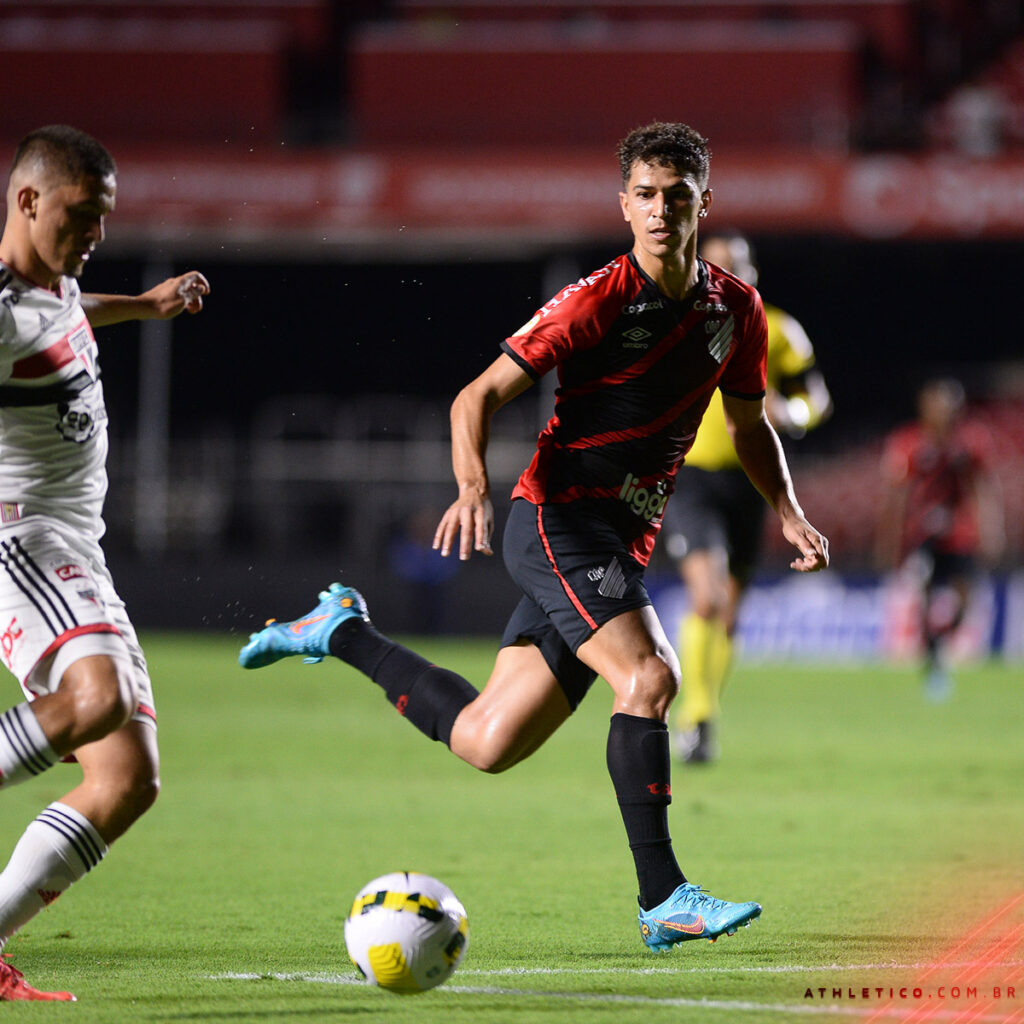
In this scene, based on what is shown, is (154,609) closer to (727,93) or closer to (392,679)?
(727,93)

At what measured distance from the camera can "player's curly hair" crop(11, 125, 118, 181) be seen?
3742mm

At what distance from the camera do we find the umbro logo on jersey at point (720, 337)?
14.8ft

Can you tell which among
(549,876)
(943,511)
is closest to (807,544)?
(549,876)

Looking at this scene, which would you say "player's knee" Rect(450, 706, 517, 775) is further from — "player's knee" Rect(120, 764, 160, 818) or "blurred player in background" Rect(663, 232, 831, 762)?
"blurred player in background" Rect(663, 232, 831, 762)

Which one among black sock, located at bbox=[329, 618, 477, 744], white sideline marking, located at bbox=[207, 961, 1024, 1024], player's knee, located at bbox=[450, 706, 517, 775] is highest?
black sock, located at bbox=[329, 618, 477, 744]

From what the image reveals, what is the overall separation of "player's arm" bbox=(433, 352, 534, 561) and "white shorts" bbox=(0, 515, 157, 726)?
0.81 m

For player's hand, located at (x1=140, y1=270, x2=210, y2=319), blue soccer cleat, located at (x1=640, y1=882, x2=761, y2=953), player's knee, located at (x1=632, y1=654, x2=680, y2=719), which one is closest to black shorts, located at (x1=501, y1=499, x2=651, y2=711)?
player's knee, located at (x1=632, y1=654, x2=680, y2=719)

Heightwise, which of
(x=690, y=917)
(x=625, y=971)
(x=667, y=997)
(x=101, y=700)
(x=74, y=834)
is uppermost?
(x=101, y=700)

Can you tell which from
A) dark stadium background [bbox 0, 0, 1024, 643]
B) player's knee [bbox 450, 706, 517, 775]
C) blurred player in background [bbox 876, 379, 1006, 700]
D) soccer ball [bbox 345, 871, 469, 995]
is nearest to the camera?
soccer ball [bbox 345, 871, 469, 995]

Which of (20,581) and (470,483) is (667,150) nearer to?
(470,483)

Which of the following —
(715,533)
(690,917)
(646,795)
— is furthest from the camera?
(715,533)

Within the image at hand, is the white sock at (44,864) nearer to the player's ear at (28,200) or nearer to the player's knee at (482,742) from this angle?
the player's knee at (482,742)

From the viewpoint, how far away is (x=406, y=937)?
3.77 metres

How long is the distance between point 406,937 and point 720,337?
1850 millimetres
